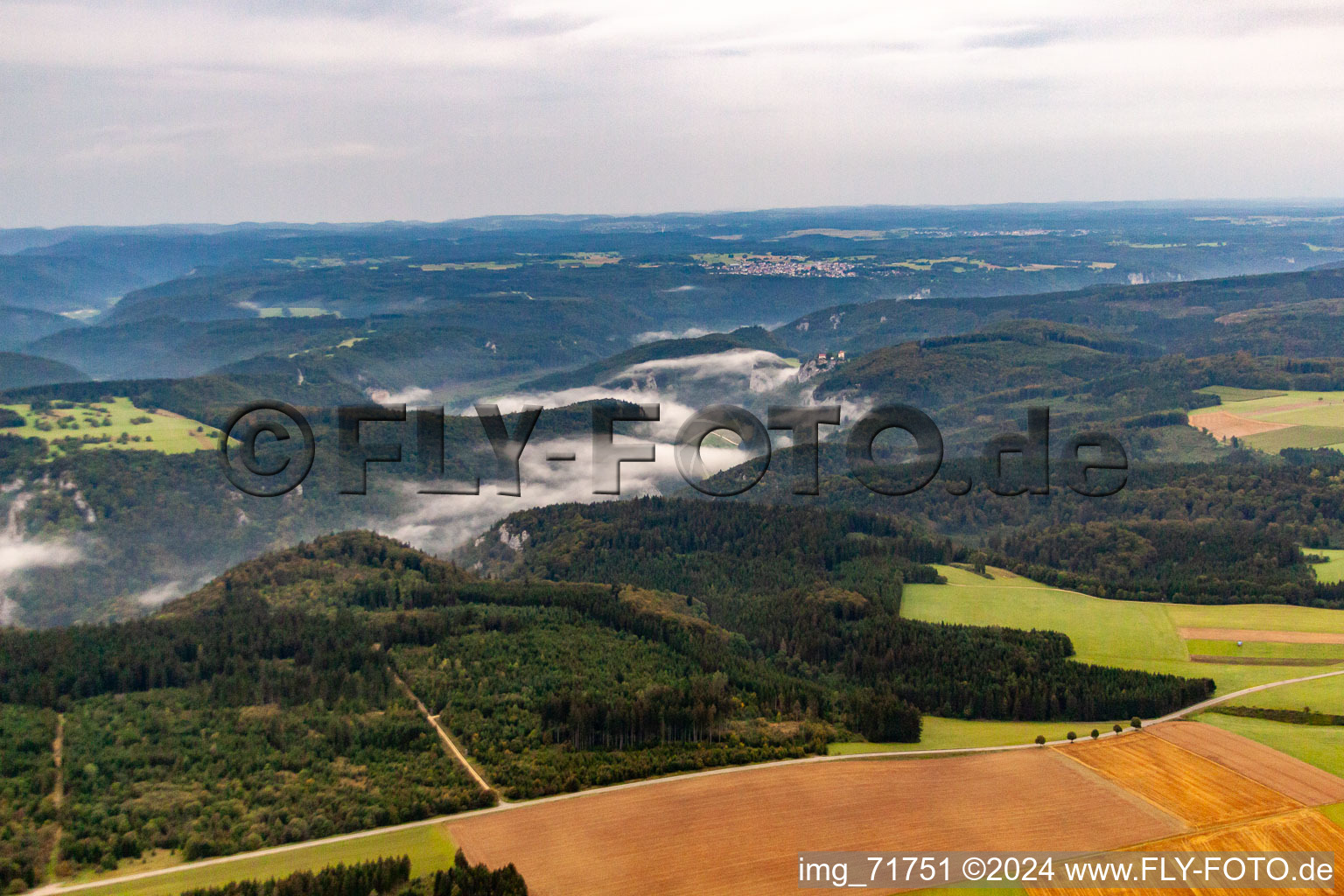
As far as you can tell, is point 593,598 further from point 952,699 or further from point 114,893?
point 114,893

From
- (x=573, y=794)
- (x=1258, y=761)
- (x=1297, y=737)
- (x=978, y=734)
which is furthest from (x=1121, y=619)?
(x=573, y=794)

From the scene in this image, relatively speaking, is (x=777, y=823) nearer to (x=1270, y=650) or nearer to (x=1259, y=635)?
(x=1270, y=650)

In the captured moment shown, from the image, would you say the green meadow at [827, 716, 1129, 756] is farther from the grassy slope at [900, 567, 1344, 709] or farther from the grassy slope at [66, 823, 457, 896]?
the grassy slope at [66, 823, 457, 896]

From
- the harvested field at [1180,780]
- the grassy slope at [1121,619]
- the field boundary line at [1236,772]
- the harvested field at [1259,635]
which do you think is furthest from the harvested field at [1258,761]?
the harvested field at [1259,635]

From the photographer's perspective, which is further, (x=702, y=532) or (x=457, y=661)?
(x=702, y=532)

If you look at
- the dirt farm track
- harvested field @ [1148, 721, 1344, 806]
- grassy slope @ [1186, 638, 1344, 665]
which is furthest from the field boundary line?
grassy slope @ [1186, 638, 1344, 665]

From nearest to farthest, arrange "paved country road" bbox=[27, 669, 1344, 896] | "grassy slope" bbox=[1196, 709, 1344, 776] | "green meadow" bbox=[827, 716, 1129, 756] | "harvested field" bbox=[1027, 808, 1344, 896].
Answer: "harvested field" bbox=[1027, 808, 1344, 896] → "paved country road" bbox=[27, 669, 1344, 896] → "grassy slope" bbox=[1196, 709, 1344, 776] → "green meadow" bbox=[827, 716, 1129, 756]

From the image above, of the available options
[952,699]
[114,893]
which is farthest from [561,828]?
[952,699]
